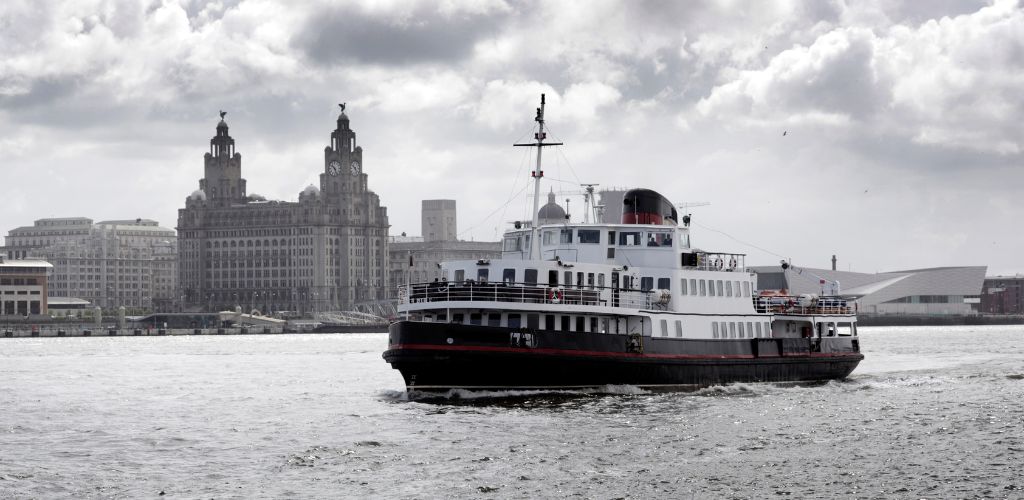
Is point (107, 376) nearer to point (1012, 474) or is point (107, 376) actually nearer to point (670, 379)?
point (670, 379)

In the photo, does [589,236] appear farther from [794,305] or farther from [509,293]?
[794,305]

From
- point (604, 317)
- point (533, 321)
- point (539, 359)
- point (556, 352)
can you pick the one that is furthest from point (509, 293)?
point (604, 317)


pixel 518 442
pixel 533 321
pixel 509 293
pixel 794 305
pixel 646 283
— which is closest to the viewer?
pixel 518 442

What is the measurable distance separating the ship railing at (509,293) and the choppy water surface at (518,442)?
12.0ft

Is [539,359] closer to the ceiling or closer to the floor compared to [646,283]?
closer to the floor

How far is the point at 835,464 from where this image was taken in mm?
38875

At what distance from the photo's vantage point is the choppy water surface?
116 ft

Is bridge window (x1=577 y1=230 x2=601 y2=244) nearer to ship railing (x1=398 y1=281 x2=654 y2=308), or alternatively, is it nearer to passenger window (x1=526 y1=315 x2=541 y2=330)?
ship railing (x1=398 y1=281 x2=654 y2=308)

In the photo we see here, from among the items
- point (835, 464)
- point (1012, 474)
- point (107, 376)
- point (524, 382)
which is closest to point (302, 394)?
point (524, 382)

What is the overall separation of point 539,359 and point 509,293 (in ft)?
9.08

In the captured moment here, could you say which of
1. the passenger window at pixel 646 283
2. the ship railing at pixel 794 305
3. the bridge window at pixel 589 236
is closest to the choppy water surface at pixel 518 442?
the ship railing at pixel 794 305

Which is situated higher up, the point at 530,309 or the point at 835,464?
the point at 530,309

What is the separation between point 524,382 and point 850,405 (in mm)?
13182

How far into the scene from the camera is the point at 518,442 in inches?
1658
